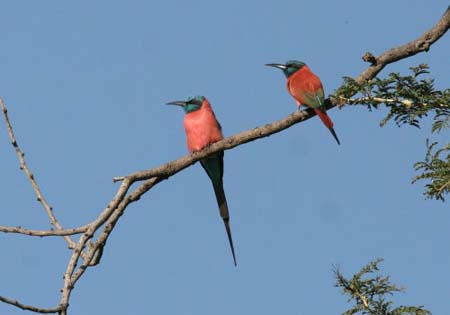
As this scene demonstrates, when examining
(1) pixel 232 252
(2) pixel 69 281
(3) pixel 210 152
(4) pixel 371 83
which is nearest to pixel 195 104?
(1) pixel 232 252

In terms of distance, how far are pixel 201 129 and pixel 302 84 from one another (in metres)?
0.90

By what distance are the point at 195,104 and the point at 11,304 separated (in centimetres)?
407

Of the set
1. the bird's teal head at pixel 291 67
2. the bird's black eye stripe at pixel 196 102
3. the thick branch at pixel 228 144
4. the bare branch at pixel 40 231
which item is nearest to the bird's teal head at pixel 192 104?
the bird's black eye stripe at pixel 196 102

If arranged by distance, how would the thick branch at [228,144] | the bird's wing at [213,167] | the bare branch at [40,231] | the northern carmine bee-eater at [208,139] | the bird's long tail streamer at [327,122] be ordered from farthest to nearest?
the bird's wing at [213,167], the northern carmine bee-eater at [208,139], the bird's long tail streamer at [327,122], the thick branch at [228,144], the bare branch at [40,231]

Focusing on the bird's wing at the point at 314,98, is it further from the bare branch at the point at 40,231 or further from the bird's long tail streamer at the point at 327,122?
the bare branch at the point at 40,231

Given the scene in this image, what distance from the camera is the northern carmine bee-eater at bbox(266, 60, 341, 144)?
15.3 feet

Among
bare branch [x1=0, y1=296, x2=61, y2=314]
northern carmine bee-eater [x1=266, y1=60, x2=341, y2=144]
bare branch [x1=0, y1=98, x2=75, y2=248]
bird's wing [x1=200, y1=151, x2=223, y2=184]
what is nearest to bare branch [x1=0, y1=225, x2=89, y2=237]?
bare branch [x1=0, y1=98, x2=75, y2=248]

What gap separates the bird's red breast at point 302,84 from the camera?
5316 millimetres

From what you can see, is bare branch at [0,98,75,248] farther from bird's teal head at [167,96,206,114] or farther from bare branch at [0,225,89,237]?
bird's teal head at [167,96,206,114]

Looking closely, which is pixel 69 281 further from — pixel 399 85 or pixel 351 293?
pixel 399 85

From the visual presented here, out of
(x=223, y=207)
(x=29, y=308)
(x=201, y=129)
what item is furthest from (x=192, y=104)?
(x=29, y=308)

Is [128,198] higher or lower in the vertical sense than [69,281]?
higher

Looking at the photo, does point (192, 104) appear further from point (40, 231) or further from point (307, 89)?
point (40, 231)

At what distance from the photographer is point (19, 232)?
3.53 m
